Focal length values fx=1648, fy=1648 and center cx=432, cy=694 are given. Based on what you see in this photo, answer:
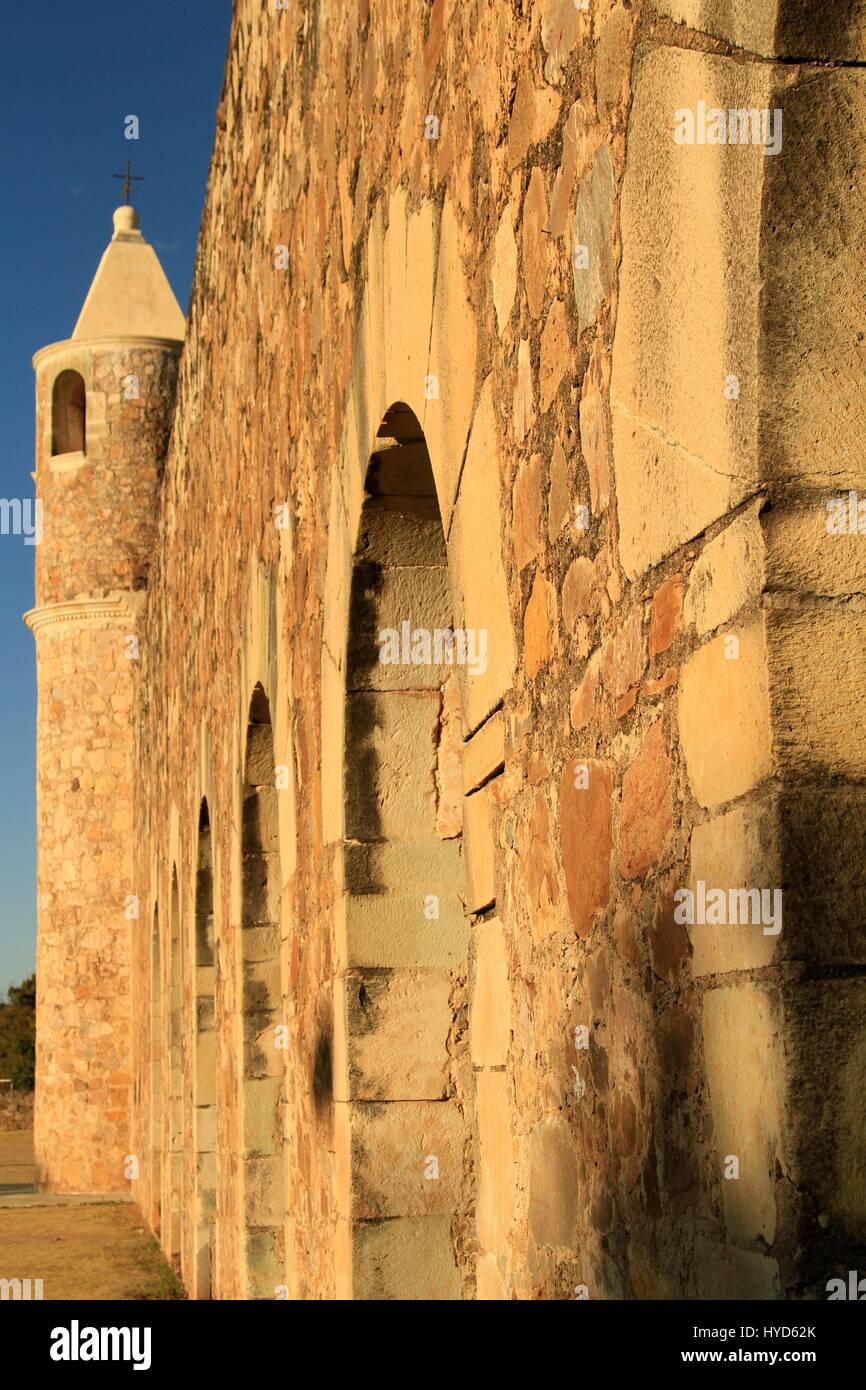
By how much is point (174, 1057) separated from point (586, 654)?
37.3ft

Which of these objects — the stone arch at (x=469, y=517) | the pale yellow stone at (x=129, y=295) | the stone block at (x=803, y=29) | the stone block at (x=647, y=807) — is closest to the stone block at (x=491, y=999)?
the stone arch at (x=469, y=517)

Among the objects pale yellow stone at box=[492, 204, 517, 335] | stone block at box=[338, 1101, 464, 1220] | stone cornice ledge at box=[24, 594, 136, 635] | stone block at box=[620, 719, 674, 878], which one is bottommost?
stone block at box=[338, 1101, 464, 1220]

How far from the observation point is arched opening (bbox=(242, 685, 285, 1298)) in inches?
255

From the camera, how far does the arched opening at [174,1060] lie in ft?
38.9

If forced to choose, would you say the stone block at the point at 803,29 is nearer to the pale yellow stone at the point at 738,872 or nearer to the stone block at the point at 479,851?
the pale yellow stone at the point at 738,872

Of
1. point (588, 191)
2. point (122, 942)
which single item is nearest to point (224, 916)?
point (588, 191)

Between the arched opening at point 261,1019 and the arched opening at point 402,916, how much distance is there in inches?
94.6

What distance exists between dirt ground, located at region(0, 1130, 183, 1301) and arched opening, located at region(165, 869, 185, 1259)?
0.51m

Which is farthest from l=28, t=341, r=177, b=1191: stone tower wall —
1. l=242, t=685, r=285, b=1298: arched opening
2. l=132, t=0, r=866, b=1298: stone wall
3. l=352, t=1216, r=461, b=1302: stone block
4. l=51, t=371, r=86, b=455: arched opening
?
l=352, t=1216, r=461, b=1302: stone block

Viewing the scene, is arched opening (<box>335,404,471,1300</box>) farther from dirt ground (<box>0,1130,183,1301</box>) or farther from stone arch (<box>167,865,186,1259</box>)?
stone arch (<box>167,865,186,1259</box>)

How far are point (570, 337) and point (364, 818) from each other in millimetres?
2048

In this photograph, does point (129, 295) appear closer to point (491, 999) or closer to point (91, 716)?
point (91, 716)

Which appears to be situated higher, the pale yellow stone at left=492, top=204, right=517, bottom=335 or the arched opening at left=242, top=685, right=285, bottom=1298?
the pale yellow stone at left=492, top=204, right=517, bottom=335
